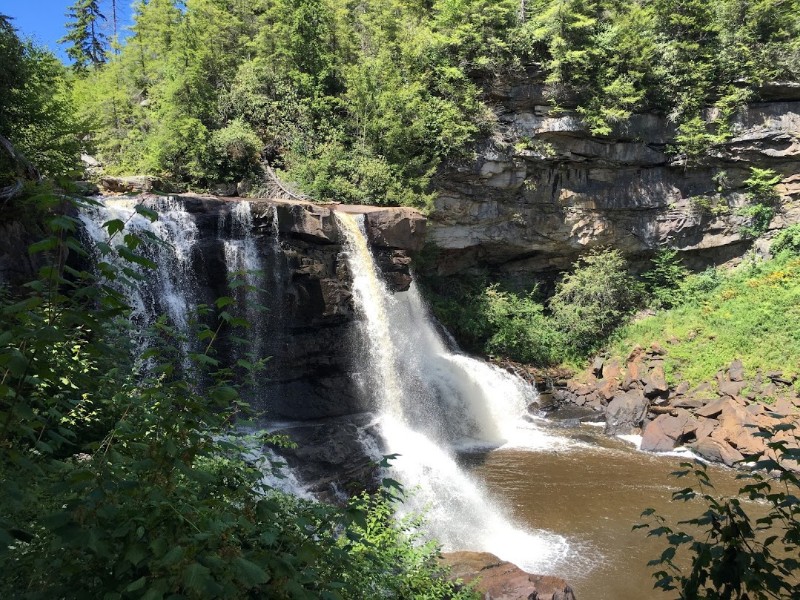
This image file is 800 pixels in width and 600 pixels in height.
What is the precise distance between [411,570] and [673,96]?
1952 centimetres

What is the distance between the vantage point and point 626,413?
14.9m

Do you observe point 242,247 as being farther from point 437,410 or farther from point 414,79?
point 414,79

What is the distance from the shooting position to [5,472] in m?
2.22

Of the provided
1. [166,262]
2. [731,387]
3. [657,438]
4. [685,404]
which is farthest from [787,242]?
[166,262]

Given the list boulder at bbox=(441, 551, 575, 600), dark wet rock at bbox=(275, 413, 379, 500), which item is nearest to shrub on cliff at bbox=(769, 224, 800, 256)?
dark wet rock at bbox=(275, 413, 379, 500)

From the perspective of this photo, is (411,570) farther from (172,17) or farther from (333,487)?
(172,17)

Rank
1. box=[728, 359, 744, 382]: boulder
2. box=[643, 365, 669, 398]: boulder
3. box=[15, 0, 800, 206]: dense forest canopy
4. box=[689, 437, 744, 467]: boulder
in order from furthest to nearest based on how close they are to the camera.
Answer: box=[15, 0, 800, 206]: dense forest canopy
box=[643, 365, 669, 398]: boulder
box=[728, 359, 744, 382]: boulder
box=[689, 437, 744, 467]: boulder

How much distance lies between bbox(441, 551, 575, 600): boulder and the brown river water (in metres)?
1.08

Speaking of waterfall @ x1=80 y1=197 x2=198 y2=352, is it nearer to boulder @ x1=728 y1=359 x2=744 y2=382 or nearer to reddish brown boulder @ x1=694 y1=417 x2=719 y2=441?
reddish brown boulder @ x1=694 y1=417 x2=719 y2=441

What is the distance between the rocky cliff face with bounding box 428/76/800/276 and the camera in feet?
59.4

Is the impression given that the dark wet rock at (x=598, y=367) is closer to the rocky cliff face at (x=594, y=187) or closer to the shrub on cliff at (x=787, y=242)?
the rocky cliff face at (x=594, y=187)

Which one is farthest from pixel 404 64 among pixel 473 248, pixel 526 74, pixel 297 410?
pixel 297 410

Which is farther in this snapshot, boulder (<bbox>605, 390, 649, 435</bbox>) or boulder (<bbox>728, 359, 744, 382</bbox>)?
boulder (<bbox>728, 359, 744, 382</bbox>)

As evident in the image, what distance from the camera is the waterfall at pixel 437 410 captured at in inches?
377
